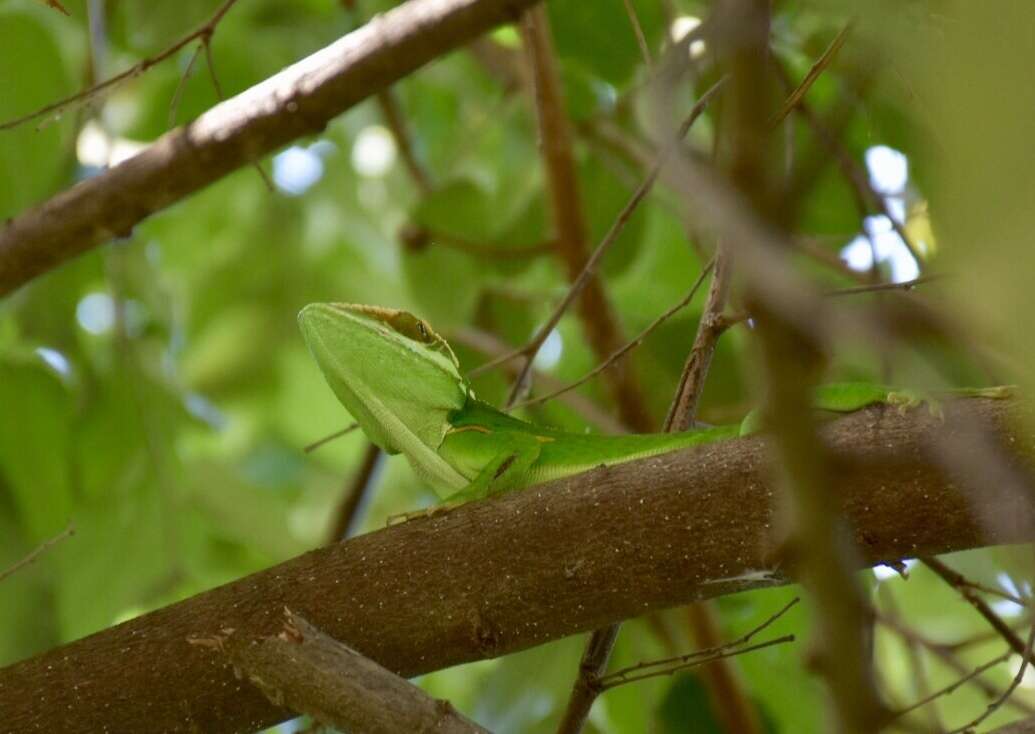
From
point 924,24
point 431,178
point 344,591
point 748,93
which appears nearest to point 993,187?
point 748,93

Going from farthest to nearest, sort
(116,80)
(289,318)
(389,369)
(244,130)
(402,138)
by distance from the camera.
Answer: (289,318) < (402,138) < (389,369) < (244,130) < (116,80)

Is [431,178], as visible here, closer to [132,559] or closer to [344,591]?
[132,559]

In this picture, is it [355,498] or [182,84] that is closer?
[182,84]

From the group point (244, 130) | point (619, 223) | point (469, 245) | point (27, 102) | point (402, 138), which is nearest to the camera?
point (619, 223)

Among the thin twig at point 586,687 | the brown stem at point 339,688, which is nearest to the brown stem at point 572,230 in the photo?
the thin twig at point 586,687

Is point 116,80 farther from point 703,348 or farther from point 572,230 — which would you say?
point 572,230

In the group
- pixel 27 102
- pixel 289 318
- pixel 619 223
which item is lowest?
pixel 619 223

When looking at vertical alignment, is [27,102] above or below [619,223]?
above

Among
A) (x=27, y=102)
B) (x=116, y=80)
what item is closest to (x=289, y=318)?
(x=27, y=102)
